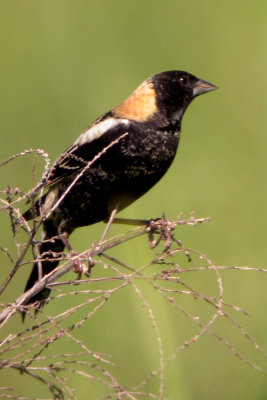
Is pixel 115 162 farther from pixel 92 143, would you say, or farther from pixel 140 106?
pixel 140 106

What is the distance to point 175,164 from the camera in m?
3.93

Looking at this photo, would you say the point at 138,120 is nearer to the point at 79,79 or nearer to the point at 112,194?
the point at 112,194

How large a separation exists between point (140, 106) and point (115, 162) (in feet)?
1.03

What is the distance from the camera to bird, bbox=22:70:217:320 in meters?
2.88

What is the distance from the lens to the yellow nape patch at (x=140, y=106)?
3037 millimetres

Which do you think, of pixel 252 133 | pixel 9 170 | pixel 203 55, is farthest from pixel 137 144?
pixel 203 55

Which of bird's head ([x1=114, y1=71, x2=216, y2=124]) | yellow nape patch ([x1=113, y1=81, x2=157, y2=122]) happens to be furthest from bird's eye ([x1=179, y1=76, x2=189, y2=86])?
yellow nape patch ([x1=113, y1=81, x2=157, y2=122])

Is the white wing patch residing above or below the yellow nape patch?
below

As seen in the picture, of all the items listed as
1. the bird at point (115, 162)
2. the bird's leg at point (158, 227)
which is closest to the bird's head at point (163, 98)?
the bird at point (115, 162)

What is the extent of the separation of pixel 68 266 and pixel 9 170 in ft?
5.40

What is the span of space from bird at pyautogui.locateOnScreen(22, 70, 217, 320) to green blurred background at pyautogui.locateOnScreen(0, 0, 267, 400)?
253 mm

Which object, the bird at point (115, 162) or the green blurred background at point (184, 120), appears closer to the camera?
the bird at point (115, 162)

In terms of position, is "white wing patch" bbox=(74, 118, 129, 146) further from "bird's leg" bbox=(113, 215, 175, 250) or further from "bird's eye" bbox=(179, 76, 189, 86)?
"bird's eye" bbox=(179, 76, 189, 86)

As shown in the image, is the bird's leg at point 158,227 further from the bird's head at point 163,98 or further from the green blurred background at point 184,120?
the bird's head at point 163,98
